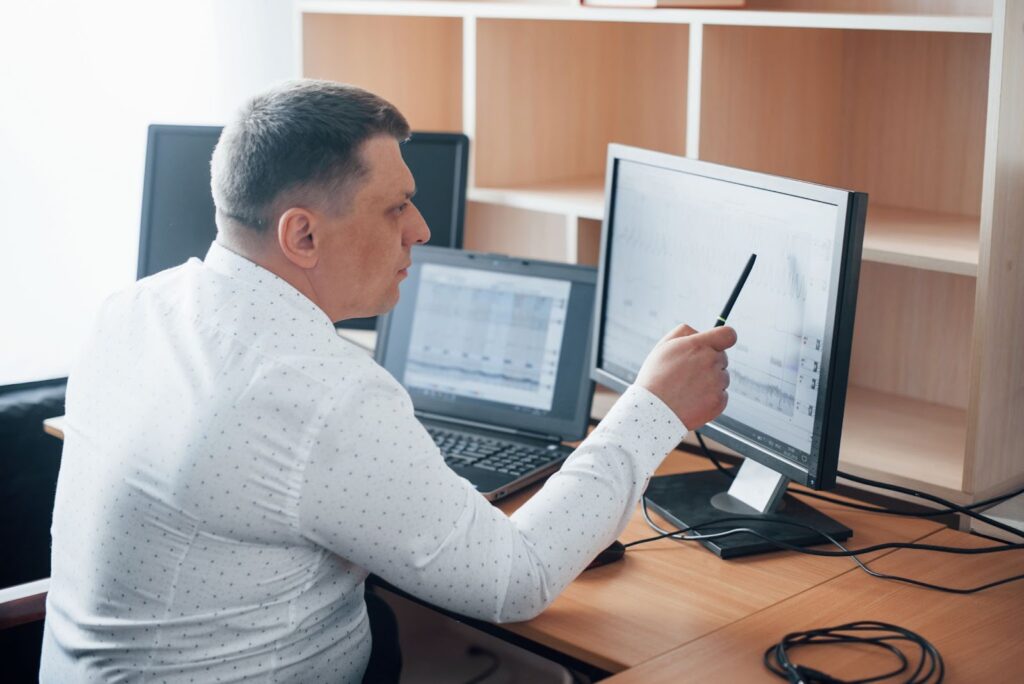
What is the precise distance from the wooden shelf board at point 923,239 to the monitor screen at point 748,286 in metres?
0.22

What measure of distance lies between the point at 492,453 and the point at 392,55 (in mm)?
902

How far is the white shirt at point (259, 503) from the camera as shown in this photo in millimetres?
1117

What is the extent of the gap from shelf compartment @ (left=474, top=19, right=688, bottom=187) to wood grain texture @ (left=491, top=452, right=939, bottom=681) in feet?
2.86

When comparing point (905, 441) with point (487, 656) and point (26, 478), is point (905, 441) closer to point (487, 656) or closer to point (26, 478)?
point (487, 656)

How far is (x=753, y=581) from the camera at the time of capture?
1405mm

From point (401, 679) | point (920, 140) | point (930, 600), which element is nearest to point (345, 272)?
point (401, 679)

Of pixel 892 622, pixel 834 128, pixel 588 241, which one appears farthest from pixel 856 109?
pixel 892 622

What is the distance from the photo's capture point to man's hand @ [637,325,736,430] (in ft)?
4.36

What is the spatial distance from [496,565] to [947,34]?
1139 mm

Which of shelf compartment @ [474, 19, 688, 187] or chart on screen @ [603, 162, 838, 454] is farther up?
shelf compartment @ [474, 19, 688, 187]

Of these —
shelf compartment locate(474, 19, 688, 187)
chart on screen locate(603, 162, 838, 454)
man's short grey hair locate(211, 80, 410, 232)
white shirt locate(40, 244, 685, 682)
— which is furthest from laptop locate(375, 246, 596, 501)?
man's short grey hair locate(211, 80, 410, 232)

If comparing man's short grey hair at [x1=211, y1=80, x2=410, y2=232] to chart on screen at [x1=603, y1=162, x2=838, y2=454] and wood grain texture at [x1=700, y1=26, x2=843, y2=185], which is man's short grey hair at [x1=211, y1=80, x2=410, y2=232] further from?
wood grain texture at [x1=700, y1=26, x2=843, y2=185]

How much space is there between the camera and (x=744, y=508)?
1.59 metres

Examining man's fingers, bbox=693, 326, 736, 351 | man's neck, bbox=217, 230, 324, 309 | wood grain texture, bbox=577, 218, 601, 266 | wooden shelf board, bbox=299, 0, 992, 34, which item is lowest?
man's fingers, bbox=693, 326, 736, 351
